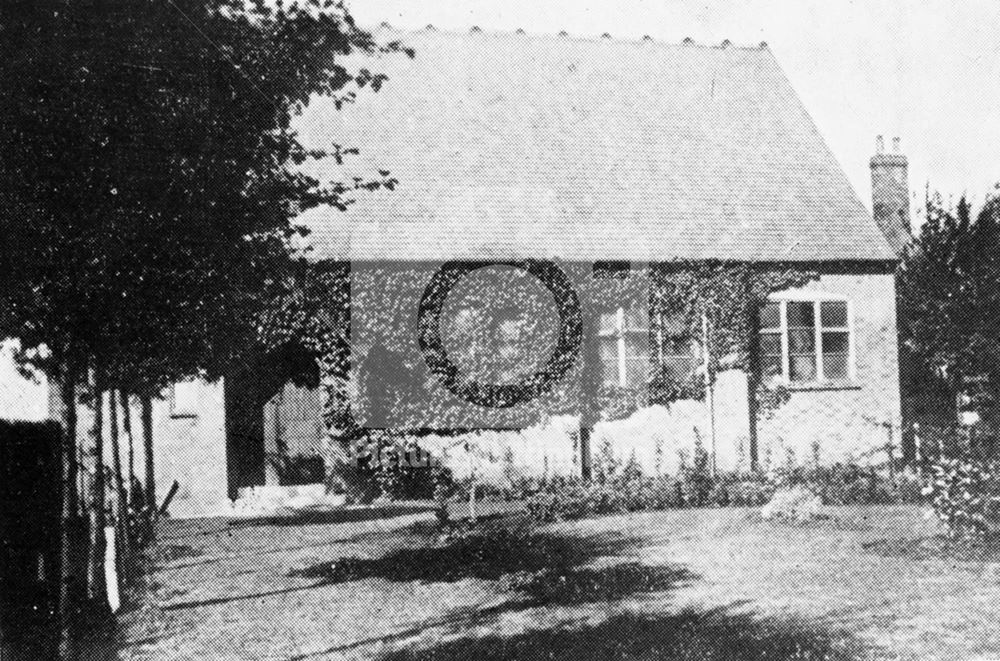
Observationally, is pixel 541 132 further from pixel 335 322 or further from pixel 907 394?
pixel 907 394

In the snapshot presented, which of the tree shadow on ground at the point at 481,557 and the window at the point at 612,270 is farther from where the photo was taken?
the window at the point at 612,270

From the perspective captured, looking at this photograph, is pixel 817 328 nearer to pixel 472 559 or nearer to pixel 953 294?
pixel 953 294

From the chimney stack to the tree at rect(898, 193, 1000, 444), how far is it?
104 inches

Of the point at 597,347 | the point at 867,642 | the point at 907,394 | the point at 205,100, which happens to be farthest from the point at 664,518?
the point at 907,394

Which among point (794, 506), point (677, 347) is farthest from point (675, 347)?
point (794, 506)

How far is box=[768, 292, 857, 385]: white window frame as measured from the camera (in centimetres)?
1819

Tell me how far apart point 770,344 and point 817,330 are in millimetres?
1010

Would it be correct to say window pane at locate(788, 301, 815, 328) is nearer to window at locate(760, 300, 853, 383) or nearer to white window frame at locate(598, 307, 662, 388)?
window at locate(760, 300, 853, 383)

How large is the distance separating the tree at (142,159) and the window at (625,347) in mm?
10913

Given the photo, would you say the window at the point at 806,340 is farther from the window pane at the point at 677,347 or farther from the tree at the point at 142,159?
the tree at the point at 142,159

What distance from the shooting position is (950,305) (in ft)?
55.6

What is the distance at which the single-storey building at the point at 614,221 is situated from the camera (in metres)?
17.1

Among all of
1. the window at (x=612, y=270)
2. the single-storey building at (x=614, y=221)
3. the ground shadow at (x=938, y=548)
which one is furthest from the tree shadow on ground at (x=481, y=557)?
the window at (x=612, y=270)

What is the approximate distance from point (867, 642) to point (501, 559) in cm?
451
